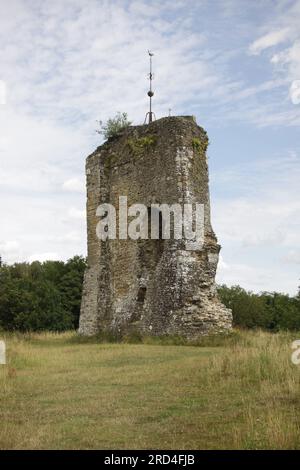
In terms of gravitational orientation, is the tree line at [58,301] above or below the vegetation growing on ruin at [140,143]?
below

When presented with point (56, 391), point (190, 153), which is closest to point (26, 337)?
point (190, 153)

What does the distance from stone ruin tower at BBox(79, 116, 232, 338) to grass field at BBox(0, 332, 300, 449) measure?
4317 millimetres

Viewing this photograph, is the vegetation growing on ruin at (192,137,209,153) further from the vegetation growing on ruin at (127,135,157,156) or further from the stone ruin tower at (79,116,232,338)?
the vegetation growing on ruin at (127,135,157,156)

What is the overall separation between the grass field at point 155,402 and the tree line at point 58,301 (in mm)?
23495

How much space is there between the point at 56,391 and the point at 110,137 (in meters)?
14.3

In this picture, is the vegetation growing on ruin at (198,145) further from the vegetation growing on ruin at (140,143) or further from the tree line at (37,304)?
the tree line at (37,304)

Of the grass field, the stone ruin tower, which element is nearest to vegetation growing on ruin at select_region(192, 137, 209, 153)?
the stone ruin tower

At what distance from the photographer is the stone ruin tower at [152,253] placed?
17.3 m

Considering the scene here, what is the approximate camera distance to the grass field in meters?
5.88

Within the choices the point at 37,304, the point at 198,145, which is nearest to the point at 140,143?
the point at 198,145

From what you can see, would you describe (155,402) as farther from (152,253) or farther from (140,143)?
(140,143)

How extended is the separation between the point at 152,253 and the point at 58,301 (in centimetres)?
2078

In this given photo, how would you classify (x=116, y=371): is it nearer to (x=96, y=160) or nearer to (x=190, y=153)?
(x=190, y=153)

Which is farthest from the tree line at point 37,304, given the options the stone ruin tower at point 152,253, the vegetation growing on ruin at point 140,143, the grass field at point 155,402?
the grass field at point 155,402
